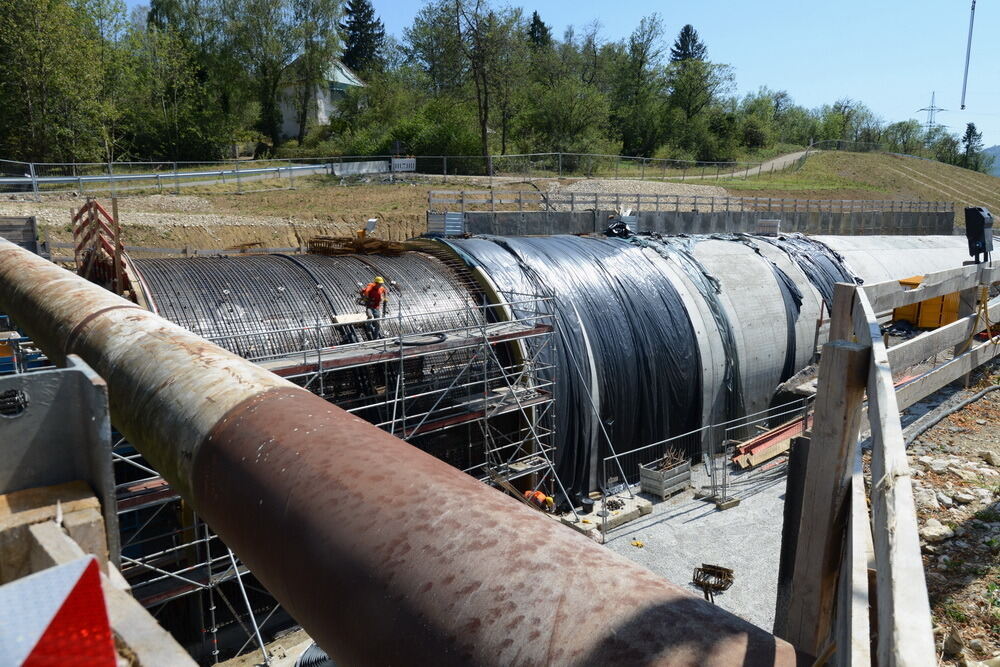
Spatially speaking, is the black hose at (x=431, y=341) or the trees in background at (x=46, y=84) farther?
the trees in background at (x=46, y=84)

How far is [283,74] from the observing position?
6003cm

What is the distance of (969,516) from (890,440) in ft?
13.7

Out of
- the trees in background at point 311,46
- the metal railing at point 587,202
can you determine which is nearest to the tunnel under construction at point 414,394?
the metal railing at point 587,202

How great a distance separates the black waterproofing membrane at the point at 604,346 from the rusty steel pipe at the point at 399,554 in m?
12.2

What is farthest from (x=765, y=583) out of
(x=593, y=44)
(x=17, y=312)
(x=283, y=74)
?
(x=593, y=44)

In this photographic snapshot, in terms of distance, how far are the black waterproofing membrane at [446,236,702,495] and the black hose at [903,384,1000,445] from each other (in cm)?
749

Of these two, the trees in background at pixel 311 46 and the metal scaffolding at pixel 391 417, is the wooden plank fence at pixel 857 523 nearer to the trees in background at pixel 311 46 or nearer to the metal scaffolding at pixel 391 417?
the metal scaffolding at pixel 391 417

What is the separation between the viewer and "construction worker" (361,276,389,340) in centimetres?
1325

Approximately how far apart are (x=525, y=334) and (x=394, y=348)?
9.13 ft

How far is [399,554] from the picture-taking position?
67.3 inches

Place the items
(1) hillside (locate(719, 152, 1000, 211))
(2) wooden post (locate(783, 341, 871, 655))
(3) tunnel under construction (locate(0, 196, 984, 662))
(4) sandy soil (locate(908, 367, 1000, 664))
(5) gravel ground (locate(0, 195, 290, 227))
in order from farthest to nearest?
1. (1) hillside (locate(719, 152, 1000, 211))
2. (5) gravel ground (locate(0, 195, 290, 227))
3. (4) sandy soil (locate(908, 367, 1000, 664))
4. (2) wooden post (locate(783, 341, 871, 655))
5. (3) tunnel under construction (locate(0, 196, 984, 662))

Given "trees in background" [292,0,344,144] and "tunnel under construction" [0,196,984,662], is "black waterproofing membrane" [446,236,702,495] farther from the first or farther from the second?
"trees in background" [292,0,344,144]

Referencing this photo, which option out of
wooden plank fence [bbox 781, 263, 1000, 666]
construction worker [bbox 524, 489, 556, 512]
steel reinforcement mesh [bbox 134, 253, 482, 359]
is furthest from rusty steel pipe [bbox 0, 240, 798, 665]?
construction worker [bbox 524, 489, 556, 512]

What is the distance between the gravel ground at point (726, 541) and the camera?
11.2 meters
